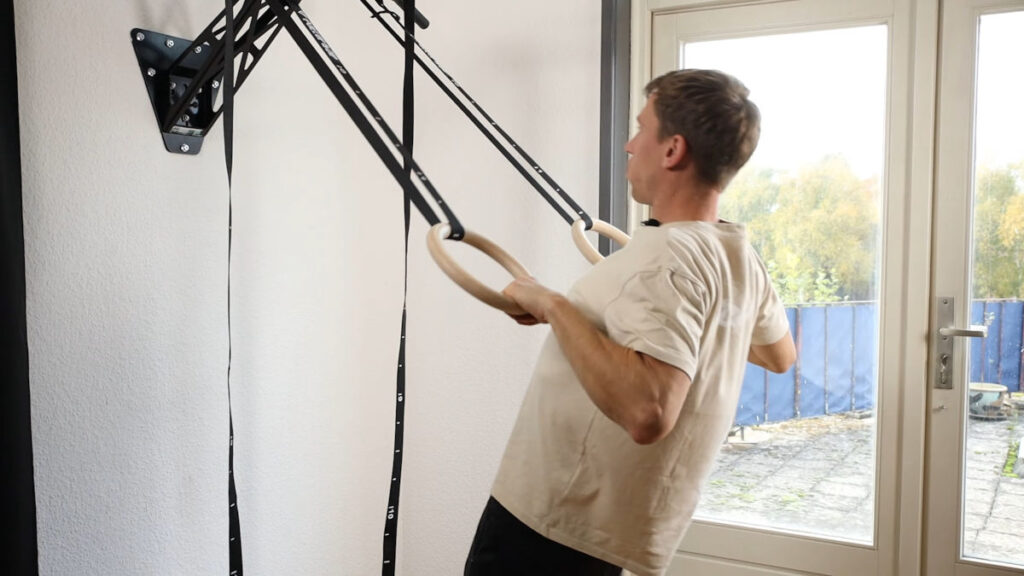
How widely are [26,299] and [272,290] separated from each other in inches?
26.2

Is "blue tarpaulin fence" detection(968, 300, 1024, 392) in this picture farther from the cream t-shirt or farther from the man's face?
the man's face

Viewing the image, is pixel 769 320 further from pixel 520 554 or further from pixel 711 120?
pixel 520 554

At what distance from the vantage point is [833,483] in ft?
7.48

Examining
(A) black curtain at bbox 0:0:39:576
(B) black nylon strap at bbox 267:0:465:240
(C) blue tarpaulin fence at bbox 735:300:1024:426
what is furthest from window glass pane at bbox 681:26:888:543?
(A) black curtain at bbox 0:0:39:576

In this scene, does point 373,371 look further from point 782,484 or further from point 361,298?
point 782,484

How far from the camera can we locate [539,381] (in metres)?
1.26

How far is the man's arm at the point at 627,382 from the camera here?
1062 mm

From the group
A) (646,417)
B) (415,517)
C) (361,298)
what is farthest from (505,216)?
(646,417)

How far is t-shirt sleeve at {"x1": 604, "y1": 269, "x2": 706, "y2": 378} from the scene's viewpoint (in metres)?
1.07

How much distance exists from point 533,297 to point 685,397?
26cm

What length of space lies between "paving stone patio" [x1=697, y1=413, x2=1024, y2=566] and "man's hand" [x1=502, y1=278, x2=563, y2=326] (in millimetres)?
1387

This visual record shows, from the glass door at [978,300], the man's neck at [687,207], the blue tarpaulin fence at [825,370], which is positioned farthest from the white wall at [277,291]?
the man's neck at [687,207]

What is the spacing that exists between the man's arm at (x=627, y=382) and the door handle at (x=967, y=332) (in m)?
1.38

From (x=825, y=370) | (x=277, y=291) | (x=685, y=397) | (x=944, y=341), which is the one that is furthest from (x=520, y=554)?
(x=944, y=341)
